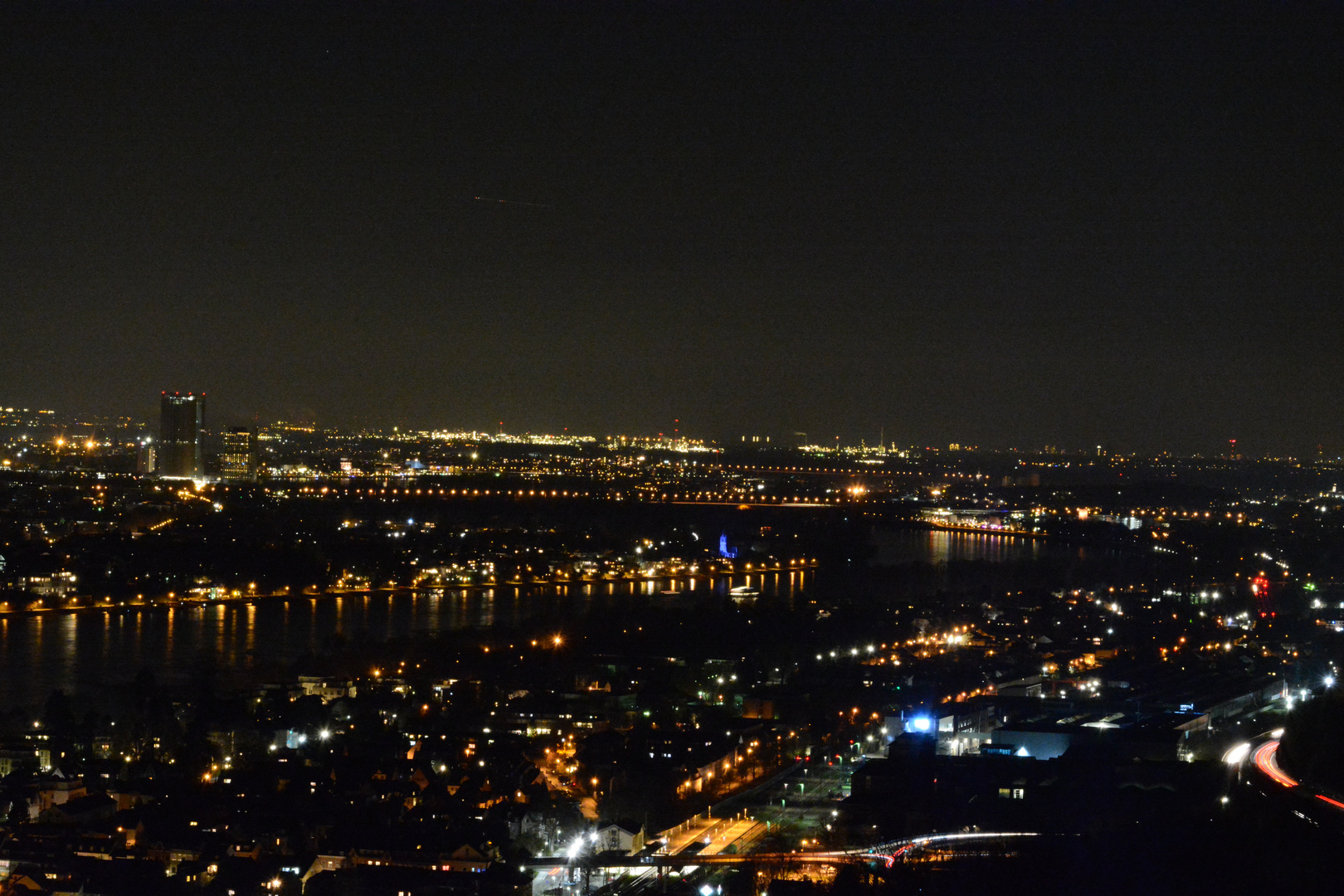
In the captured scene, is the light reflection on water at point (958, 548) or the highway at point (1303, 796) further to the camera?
the light reflection on water at point (958, 548)

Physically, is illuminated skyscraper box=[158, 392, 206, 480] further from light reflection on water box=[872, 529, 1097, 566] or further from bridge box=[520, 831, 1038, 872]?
bridge box=[520, 831, 1038, 872]

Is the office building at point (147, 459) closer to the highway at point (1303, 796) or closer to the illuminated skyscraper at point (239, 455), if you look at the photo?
the illuminated skyscraper at point (239, 455)

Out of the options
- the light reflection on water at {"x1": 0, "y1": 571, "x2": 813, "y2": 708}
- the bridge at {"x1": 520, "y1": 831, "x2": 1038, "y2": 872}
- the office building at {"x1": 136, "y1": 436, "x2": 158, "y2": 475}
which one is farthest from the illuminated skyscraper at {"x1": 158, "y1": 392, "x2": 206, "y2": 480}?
the bridge at {"x1": 520, "y1": 831, "x2": 1038, "y2": 872}

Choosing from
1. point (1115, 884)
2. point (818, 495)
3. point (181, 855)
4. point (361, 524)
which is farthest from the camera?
point (818, 495)

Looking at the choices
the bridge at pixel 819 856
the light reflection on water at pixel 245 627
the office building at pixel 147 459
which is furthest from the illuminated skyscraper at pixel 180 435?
the bridge at pixel 819 856

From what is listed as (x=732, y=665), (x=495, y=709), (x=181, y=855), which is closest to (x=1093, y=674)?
(x=732, y=665)

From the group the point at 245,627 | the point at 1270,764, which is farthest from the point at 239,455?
the point at 1270,764

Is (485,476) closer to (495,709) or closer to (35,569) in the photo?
(35,569)

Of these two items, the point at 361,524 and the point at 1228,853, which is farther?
the point at 361,524
